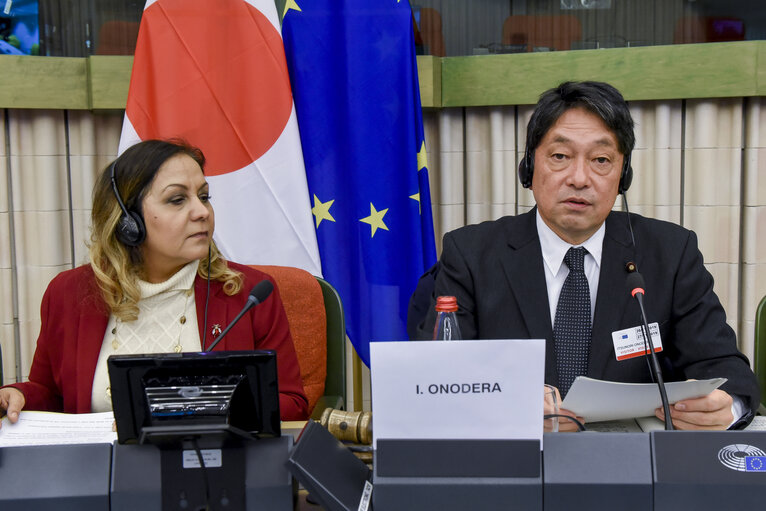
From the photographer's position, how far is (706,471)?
104 cm

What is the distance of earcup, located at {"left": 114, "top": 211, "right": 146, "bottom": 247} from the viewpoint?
1781mm

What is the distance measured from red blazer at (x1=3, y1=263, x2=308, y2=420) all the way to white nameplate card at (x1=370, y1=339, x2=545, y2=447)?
0.74m

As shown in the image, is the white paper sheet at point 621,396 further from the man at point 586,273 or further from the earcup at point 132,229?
the earcup at point 132,229

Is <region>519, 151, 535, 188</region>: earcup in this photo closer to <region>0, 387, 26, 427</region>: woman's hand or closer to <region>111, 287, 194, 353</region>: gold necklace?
<region>111, 287, 194, 353</region>: gold necklace

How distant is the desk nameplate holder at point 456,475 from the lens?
3.43ft

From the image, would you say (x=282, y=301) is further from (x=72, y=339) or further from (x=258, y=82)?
(x=258, y=82)

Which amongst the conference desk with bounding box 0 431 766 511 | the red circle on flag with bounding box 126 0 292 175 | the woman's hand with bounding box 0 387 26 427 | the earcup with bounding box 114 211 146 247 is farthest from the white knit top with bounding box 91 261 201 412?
the red circle on flag with bounding box 126 0 292 175

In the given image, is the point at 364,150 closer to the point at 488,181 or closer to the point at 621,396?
the point at 488,181

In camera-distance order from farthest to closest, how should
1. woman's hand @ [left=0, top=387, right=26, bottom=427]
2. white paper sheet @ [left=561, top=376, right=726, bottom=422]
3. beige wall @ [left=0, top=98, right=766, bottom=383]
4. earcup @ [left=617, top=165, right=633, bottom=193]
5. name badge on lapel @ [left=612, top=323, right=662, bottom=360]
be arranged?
beige wall @ [left=0, top=98, right=766, bottom=383] → earcup @ [left=617, top=165, right=633, bottom=193] → name badge on lapel @ [left=612, top=323, right=662, bottom=360] → woman's hand @ [left=0, top=387, right=26, bottom=427] → white paper sheet @ [left=561, top=376, right=726, bottom=422]

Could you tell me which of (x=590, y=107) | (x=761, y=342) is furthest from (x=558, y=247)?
(x=761, y=342)

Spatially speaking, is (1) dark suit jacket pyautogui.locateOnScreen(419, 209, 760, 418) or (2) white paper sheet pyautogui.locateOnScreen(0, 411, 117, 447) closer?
(2) white paper sheet pyautogui.locateOnScreen(0, 411, 117, 447)

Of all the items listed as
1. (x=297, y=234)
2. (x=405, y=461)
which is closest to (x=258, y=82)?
(x=297, y=234)

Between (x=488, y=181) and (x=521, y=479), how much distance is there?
1996 millimetres

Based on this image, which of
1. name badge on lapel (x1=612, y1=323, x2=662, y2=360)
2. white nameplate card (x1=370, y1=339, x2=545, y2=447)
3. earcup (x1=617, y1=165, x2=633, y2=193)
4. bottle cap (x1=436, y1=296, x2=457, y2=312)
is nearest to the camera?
white nameplate card (x1=370, y1=339, x2=545, y2=447)
